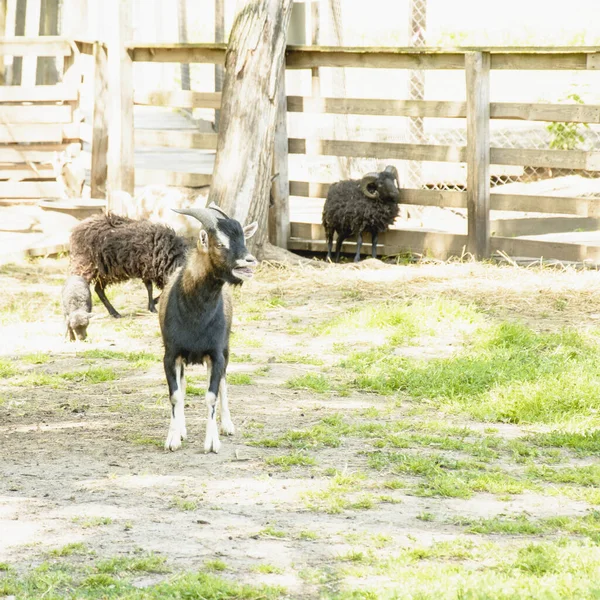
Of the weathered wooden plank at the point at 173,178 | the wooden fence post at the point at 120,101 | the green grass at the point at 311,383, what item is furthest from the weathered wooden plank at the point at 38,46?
the green grass at the point at 311,383

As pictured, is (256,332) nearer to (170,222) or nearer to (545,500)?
(170,222)

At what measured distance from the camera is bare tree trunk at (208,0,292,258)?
10.8 meters

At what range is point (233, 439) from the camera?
6.07 m

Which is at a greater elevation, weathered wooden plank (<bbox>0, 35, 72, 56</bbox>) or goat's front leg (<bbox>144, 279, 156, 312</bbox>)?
weathered wooden plank (<bbox>0, 35, 72, 56</bbox>)

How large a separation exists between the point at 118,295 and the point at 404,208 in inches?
190

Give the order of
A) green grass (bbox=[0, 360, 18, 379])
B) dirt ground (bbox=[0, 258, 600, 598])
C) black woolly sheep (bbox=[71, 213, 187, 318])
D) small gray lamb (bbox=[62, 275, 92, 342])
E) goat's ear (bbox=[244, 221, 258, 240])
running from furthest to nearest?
black woolly sheep (bbox=[71, 213, 187, 318])
small gray lamb (bbox=[62, 275, 92, 342])
green grass (bbox=[0, 360, 18, 379])
goat's ear (bbox=[244, 221, 258, 240])
dirt ground (bbox=[0, 258, 600, 598])

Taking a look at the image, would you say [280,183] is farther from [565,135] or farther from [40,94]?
[565,135]

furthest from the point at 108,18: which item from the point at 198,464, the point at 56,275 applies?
the point at 198,464

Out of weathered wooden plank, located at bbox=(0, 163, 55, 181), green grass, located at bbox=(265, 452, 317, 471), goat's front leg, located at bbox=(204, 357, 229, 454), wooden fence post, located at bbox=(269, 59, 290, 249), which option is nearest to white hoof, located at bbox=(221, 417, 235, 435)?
goat's front leg, located at bbox=(204, 357, 229, 454)

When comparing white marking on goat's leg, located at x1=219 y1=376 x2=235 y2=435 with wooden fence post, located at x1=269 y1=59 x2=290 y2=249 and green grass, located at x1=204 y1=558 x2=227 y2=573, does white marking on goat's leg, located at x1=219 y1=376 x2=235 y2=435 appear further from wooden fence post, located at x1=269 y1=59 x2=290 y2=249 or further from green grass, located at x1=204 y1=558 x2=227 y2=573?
wooden fence post, located at x1=269 y1=59 x2=290 y2=249

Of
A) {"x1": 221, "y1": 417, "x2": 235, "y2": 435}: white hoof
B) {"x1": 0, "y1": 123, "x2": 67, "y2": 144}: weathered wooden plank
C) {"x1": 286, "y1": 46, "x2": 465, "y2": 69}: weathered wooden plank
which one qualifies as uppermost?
{"x1": 286, "y1": 46, "x2": 465, "y2": 69}: weathered wooden plank

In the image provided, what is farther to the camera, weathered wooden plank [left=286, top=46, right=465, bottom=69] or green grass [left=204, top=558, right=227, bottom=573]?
weathered wooden plank [left=286, top=46, right=465, bottom=69]

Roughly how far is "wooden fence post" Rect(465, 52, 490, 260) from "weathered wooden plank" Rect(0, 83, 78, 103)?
5.35 meters

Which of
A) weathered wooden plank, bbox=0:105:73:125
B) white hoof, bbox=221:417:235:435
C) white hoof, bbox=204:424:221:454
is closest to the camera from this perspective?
white hoof, bbox=204:424:221:454
